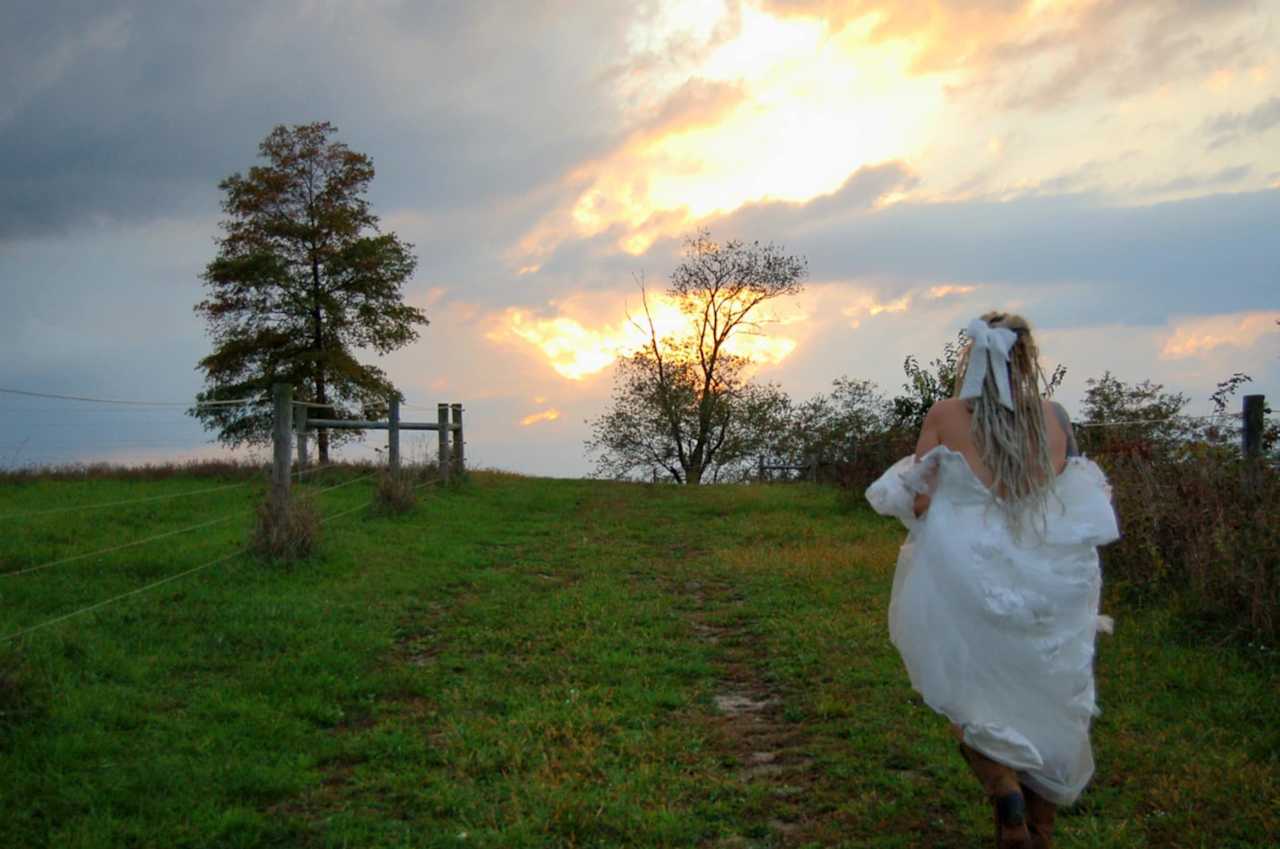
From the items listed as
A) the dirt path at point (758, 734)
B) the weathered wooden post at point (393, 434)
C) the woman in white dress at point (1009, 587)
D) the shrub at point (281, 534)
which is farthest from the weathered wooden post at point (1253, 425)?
the weathered wooden post at point (393, 434)

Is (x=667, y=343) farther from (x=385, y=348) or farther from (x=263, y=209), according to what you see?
(x=263, y=209)

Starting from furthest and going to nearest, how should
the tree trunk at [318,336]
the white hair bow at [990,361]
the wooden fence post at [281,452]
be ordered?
the tree trunk at [318,336] → the wooden fence post at [281,452] → the white hair bow at [990,361]

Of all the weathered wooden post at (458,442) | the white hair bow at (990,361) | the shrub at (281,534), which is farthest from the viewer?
the weathered wooden post at (458,442)

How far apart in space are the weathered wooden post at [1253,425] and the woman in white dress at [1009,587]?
6.41 metres

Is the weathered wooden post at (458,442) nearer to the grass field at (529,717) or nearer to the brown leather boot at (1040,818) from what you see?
the grass field at (529,717)

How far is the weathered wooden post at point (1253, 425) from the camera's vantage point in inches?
373

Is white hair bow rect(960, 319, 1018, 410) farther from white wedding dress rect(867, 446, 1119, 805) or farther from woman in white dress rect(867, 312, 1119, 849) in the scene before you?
white wedding dress rect(867, 446, 1119, 805)

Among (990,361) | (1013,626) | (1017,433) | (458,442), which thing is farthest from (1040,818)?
(458,442)

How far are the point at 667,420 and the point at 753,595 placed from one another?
28.4m

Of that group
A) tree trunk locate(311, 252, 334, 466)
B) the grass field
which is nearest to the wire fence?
the grass field

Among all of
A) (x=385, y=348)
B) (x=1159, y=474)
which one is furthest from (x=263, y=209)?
(x=1159, y=474)

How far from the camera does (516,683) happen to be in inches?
271

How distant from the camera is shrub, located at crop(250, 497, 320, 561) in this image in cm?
1046

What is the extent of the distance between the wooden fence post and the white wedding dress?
8.12 m
